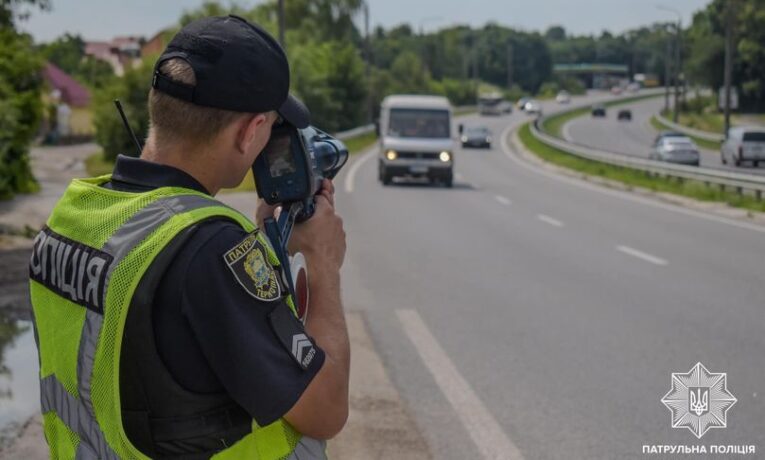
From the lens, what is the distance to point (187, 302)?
2.07m

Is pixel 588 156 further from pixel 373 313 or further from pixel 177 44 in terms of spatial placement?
pixel 177 44

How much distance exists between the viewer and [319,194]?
2.63m

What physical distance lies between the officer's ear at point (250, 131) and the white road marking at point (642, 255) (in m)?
11.9

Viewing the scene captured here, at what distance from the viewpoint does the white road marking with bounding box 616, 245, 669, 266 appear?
13883 mm

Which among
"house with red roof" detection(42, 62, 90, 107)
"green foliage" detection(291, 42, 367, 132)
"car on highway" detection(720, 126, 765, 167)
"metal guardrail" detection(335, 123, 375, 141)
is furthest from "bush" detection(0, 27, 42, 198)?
"house with red roof" detection(42, 62, 90, 107)

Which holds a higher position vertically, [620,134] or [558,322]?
[558,322]

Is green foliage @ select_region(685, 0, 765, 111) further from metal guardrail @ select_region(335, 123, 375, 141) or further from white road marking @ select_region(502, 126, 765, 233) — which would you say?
white road marking @ select_region(502, 126, 765, 233)

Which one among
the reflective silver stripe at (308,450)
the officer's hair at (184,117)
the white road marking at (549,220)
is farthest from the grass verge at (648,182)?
the officer's hair at (184,117)

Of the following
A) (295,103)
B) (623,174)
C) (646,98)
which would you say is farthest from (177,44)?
(646,98)

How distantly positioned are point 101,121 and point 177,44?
156 feet

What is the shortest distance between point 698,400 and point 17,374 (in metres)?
4.28

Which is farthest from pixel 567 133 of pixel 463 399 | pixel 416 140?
pixel 463 399

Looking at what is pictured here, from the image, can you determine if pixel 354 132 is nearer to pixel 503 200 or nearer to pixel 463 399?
pixel 503 200

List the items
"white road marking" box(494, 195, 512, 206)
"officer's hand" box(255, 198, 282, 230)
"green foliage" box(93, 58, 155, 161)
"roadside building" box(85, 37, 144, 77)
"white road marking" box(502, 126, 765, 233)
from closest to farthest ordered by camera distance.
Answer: "officer's hand" box(255, 198, 282, 230) < "white road marking" box(502, 126, 765, 233) < "white road marking" box(494, 195, 512, 206) < "green foliage" box(93, 58, 155, 161) < "roadside building" box(85, 37, 144, 77)
